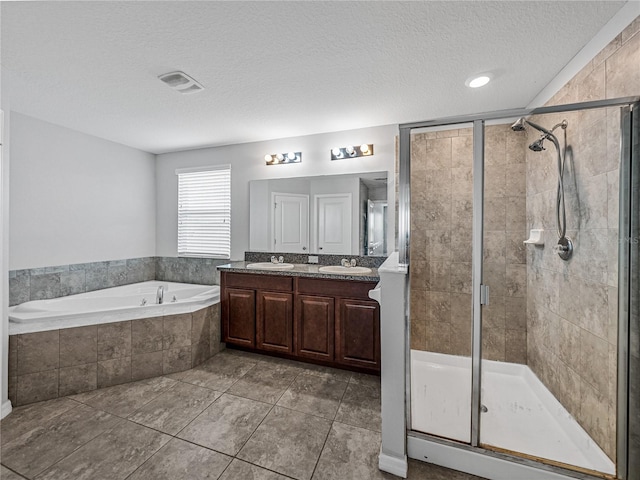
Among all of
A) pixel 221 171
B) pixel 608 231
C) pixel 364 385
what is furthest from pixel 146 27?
pixel 364 385

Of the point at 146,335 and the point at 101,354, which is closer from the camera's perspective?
the point at 101,354

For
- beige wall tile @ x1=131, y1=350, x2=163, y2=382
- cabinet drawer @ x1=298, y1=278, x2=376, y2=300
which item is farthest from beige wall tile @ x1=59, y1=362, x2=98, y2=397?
cabinet drawer @ x1=298, y1=278, x2=376, y2=300

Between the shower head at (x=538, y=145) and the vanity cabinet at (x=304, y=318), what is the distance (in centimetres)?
159

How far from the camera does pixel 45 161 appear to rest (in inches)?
107

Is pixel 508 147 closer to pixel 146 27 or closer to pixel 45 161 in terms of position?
pixel 146 27

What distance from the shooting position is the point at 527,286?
2109 millimetres

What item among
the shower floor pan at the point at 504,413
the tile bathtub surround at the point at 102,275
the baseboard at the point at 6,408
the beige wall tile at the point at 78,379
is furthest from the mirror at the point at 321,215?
the baseboard at the point at 6,408

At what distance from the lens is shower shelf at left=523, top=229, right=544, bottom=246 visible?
195 cm

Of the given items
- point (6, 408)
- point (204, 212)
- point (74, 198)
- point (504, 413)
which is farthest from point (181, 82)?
point (504, 413)

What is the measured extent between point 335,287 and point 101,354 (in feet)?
6.74

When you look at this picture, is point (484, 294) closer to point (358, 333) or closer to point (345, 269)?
point (358, 333)

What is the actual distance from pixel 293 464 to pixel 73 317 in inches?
82.6

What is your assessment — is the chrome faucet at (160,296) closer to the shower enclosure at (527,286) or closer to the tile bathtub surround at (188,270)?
the tile bathtub surround at (188,270)

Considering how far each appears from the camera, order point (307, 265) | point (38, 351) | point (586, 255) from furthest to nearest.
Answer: point (307, 265), point (38, 351), point (586, 255)
